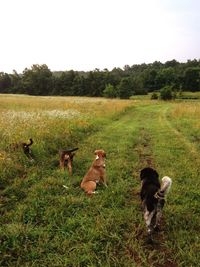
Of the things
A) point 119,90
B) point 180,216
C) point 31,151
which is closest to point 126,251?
point 180,216

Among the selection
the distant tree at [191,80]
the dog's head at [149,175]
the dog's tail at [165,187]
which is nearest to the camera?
the dog's tail at [165,187]

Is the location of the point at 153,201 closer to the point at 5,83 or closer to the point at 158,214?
the point at 158,214

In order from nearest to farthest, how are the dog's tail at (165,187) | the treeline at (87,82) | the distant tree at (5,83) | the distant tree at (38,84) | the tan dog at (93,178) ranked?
the dog's tail at (165,187) → the tan dog at (93,178) → the treeline at (87,82) → the distant tree at (38,84) → the distant tree at (5,83)

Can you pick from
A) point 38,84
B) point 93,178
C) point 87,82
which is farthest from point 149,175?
point 38,84

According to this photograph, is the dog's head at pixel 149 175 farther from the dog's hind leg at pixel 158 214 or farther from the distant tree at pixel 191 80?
the distant tree at pixel 191 80

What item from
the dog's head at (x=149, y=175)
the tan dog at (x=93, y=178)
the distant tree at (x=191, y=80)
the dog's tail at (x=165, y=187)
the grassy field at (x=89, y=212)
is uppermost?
the distant tree at (x=191, y=80)

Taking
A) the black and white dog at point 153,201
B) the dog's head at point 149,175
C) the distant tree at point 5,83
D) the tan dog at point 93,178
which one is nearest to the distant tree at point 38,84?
the distant tree at point 5,83

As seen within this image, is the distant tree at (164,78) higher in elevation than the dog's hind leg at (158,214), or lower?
higher

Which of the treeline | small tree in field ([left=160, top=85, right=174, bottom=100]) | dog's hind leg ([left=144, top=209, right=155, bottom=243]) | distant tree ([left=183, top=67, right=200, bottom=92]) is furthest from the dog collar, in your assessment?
distant tree ([left=183, top=67, right=200, bottom=92])

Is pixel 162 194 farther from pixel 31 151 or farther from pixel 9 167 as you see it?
pixel 31 151

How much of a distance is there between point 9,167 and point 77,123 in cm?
769

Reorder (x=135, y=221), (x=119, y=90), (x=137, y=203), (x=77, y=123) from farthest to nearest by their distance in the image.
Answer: (x=119, y=90), (x=77, y=123), (x=137, y=203), (x=135, y=221)

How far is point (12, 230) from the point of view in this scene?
463 centimetres

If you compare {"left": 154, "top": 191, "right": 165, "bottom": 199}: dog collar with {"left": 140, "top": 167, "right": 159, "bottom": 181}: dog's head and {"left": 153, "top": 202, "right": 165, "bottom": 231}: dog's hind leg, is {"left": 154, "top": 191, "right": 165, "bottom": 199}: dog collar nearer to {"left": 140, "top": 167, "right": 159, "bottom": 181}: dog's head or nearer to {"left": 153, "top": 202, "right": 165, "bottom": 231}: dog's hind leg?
{"left": 153, "top": 202, "right": 165, "bottom": 231}: dog's hind leg
